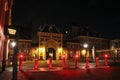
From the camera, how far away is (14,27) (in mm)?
8102

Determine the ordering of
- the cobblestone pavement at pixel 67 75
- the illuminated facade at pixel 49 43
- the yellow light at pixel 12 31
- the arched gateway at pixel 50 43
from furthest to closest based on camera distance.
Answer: the arched gateway at pixel 50 43 < the illuminated facade at pixel 49 43 < the cobblestone pavement at pixel 67 75 < the yellow light at pixel 12 31

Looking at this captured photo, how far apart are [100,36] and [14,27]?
6580 centimetres

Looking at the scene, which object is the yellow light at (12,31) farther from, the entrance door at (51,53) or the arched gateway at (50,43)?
the entrance door at (51,53)

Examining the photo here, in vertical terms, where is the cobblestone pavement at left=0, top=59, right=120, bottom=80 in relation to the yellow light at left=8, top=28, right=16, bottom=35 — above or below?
below

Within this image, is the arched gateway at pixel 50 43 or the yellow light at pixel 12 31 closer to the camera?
the yellow light at pixel 12 31

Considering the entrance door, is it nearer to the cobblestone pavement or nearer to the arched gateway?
the arched gateway

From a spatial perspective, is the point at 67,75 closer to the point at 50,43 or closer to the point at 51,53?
the point at 50,43

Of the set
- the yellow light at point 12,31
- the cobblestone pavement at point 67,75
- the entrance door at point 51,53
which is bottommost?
the cobblestone pavement at point 67,75

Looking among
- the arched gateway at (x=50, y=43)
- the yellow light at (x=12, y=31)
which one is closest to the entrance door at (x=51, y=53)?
the arched gateway at (x=50, y=43)

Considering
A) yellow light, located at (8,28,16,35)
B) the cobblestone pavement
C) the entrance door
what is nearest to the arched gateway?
the entrance door

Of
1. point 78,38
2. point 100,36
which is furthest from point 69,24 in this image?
point 100,36

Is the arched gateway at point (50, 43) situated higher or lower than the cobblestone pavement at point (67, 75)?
higher

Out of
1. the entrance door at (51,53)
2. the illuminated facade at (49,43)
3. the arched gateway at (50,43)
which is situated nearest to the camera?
the illuminated facade at (49,43)

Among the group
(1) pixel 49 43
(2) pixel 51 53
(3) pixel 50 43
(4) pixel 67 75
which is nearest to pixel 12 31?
(4) pixel 67 75
